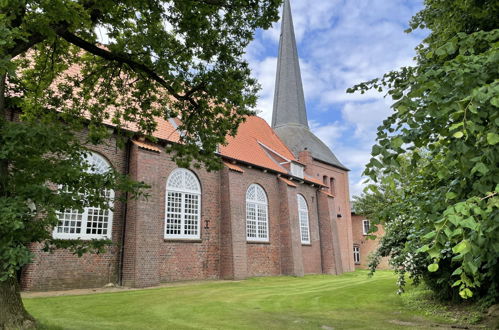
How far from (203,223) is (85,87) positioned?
1007cm

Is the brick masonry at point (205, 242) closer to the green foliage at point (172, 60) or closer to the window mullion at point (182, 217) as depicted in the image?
the window mullion at point (182, 217)

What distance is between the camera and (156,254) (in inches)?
583

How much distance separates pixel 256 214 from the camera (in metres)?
21.2

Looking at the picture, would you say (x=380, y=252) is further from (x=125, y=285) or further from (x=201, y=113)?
(x=125, y=285)

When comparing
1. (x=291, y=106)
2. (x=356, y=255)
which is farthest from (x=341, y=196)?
(x=291, y=106)

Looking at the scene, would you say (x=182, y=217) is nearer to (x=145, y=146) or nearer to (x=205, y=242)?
(x=205, y=242)

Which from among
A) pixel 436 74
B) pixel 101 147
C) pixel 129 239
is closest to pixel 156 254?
pixel 129 239

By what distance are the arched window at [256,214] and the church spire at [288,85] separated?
15307mm

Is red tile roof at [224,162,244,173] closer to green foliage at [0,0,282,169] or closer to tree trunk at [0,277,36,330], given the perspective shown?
green foliage at [0,0,282,169]

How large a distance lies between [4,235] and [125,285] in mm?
10332

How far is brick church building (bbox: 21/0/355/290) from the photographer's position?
13812mm

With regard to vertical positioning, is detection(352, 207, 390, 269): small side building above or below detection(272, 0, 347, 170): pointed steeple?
below

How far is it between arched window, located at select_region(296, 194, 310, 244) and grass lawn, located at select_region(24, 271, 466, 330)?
12.3 meters

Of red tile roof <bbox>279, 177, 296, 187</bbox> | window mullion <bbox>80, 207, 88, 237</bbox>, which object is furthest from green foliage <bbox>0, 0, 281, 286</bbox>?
red tile roof <bbox>279, 177, 296, 187</bbox>
